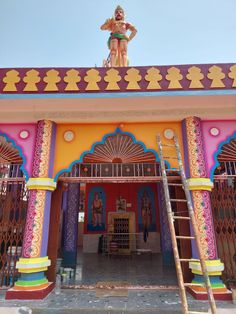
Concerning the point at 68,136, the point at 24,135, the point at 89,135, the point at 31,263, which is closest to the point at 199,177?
the point at 89,135

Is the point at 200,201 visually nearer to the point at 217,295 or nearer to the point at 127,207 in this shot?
the point at 217,295

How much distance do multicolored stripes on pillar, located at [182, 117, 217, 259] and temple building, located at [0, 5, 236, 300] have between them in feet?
0.05

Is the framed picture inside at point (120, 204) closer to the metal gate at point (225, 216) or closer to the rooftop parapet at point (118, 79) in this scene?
the metal gate at point (225, 216)

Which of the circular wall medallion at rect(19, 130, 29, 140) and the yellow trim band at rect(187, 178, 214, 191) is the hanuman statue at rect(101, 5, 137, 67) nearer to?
the circular wall medallion at rect(19, 130, 29, 140)

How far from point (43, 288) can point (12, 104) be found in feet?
10.2

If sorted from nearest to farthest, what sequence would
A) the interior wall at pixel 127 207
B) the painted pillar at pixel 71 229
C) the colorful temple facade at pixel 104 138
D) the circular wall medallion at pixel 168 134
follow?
the colorful temple facade at pixel 104 138 → the circular wall medallion at pixel 168 134 → the painted pillar at pixel 71 229 → the interior wall at pixel 127 207

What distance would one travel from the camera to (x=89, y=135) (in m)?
4.32

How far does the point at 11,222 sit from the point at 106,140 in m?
2.27

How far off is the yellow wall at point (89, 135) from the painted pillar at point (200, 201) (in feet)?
0.91

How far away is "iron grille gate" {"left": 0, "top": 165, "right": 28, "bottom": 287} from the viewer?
4.03m

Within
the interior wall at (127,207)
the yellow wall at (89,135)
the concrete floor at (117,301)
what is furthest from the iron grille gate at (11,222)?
the interior wall at (127,207)

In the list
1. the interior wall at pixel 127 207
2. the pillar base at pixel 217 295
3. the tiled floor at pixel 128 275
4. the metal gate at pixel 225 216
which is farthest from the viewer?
the interior wall at pixel 127 207

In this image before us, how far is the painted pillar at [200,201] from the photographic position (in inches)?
136

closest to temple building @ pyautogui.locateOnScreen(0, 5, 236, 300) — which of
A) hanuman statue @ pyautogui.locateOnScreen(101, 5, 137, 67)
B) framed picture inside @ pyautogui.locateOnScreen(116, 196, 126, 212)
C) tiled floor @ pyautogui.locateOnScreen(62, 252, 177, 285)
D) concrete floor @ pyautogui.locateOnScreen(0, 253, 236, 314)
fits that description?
concrete floor @ pyautogui.locateOnScreen(0, 253, 236, 314)
